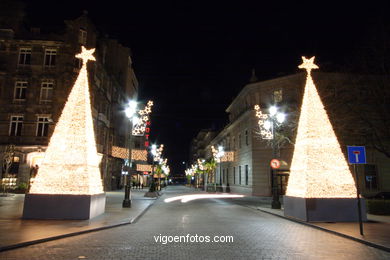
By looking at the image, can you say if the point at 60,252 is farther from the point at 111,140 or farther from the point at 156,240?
the point at 111,140

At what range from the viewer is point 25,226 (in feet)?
33.3

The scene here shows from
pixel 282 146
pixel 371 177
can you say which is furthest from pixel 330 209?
pixel 371 177

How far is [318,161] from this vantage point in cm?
1244

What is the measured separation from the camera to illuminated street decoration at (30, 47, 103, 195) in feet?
40.0

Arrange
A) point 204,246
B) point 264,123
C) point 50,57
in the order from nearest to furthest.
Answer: point 204,246
point 264,123
point 50,57

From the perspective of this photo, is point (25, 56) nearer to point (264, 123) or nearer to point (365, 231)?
point (264, 123)

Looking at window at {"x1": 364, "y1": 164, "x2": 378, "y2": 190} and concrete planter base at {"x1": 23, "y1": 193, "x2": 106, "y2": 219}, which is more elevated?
window at {"x1": 364, "y1": 164, "x2": 378, "y2": 190}

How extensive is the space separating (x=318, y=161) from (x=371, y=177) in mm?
26232

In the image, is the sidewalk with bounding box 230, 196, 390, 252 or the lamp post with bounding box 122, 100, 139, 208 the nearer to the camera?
the sidewalk with bounding box 230, 196, 390, 252

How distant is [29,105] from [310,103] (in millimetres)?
28613

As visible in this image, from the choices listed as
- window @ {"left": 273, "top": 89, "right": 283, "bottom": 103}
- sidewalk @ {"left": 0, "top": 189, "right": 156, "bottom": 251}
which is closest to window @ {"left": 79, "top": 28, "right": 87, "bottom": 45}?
window @ {"left": 273, "top": 89, "right": 283, "bottom": 103}

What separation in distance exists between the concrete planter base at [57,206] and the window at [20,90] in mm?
22984

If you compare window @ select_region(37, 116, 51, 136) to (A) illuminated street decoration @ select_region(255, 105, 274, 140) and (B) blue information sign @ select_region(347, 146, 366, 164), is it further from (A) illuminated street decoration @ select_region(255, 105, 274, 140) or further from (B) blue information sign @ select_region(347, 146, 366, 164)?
(B) blue information sign @ select_region(347, 146, 366, 164)

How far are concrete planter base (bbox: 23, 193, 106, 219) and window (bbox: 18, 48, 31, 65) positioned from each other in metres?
24.7
